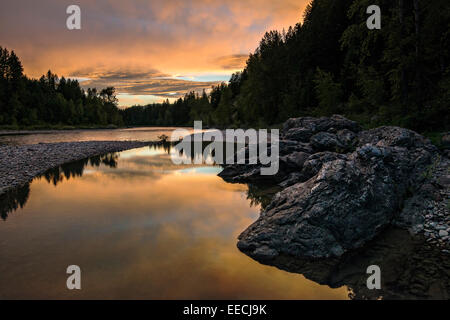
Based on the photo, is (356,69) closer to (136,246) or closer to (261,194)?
(261,194)

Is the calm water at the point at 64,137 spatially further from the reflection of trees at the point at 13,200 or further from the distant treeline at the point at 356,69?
the reflection of trees at the point at 13,200

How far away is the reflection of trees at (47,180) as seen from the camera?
1109 centimetres

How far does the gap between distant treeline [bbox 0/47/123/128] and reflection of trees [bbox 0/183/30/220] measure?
78035 millimetres

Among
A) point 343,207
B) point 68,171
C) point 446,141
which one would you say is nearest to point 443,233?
point 343,207

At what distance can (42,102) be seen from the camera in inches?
3632

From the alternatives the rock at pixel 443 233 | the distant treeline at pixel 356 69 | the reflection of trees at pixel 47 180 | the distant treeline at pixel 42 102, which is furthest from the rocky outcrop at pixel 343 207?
the distant treeline at pixel 42 102

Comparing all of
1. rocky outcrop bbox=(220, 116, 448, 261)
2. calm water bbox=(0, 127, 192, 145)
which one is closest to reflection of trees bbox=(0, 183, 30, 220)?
rocky outcrop bbox=(220, 116, 448, 261)

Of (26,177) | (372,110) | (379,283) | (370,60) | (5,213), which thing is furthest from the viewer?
(370,60)

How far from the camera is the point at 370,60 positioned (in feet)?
116

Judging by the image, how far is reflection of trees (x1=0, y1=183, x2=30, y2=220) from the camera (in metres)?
10.6

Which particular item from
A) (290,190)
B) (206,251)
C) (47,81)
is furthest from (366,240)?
Result: (47,81)
